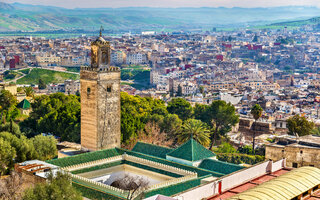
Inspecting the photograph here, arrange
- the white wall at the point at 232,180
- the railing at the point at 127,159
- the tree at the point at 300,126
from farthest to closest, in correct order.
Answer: the tree at the point at 300,126 → the railing at the point at 127,159 → the white wall at the point at 232,180

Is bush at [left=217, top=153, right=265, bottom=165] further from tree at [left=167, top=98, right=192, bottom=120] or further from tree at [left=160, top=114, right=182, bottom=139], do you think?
tree at [left=167, top=98, right=192, bottom=120]

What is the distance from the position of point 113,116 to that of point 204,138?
23.8 ft

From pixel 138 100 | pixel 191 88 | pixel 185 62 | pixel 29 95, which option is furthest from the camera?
pixel 185 62

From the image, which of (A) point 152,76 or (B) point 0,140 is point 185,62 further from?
(B) point 0,140

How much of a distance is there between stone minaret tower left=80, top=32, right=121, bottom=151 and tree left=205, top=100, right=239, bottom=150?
1469cm

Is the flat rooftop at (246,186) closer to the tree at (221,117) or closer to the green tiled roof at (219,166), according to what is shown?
the green tiled roof at (219,166)

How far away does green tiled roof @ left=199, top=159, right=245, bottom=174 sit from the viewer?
2356 centimetres

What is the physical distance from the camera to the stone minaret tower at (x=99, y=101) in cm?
2875

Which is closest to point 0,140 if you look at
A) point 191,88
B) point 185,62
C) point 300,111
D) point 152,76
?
point 300,111

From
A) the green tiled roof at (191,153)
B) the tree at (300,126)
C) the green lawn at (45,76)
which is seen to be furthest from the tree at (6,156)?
the green lawn at (45,76)

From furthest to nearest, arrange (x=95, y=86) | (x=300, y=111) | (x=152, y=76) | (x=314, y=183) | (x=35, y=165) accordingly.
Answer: (x=152, y=76), (x=300, y=111), (x=95, y=86), (x=35, y=165), (x=314, y=183)

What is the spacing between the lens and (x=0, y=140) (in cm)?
2922

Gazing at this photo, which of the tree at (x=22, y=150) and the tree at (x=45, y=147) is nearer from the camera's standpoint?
the tree at (x=22, y=150)

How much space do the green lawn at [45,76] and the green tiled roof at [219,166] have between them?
80537 millimetres
